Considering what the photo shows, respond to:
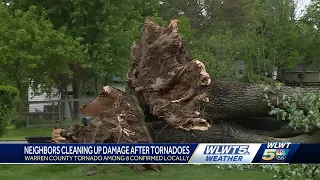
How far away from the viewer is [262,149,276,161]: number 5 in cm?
566

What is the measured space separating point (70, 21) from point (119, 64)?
297cm

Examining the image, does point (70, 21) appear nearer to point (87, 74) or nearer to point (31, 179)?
point (87, 74)

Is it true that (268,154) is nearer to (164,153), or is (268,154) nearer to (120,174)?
(164,153)

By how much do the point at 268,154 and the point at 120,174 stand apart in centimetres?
405

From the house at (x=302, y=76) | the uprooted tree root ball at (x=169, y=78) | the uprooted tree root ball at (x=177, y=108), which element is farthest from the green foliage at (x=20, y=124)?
the house at (x=302, y=76)

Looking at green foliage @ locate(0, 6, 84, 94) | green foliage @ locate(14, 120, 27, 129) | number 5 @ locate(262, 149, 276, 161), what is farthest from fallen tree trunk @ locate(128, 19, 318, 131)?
green foliage @ locate(14, 120, 27, 129)

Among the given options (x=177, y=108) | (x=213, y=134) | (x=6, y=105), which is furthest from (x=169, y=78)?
(x=6, y=105)

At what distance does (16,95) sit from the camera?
47.0ft

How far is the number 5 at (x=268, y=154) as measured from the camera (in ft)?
18.6

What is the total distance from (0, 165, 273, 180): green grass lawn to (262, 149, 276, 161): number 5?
3092 mm

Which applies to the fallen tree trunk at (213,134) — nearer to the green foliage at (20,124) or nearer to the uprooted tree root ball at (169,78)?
the uprooted tree root ball at (169,78)

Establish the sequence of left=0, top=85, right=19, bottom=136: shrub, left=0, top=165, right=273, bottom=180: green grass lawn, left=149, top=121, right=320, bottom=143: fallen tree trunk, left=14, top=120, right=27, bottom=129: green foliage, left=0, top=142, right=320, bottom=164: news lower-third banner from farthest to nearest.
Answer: left=14, top=120, right=27, bottom=129: green foliage
left=0, top=85, right=19, bottom=136: shrub
left=149, top=121, right=320, bottom=143: fallen tree trunk
left=0, top=165, right=273, bottom=180: green grass lawn
left=0, top=142, right=320, bottom=164: news lower-third banner

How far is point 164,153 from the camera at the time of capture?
5762 millimetres

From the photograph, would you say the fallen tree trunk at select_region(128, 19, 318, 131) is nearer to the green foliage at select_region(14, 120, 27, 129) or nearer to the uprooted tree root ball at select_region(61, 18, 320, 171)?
the uprooted tree root ball at select_region(61, 18, 320, 171)
